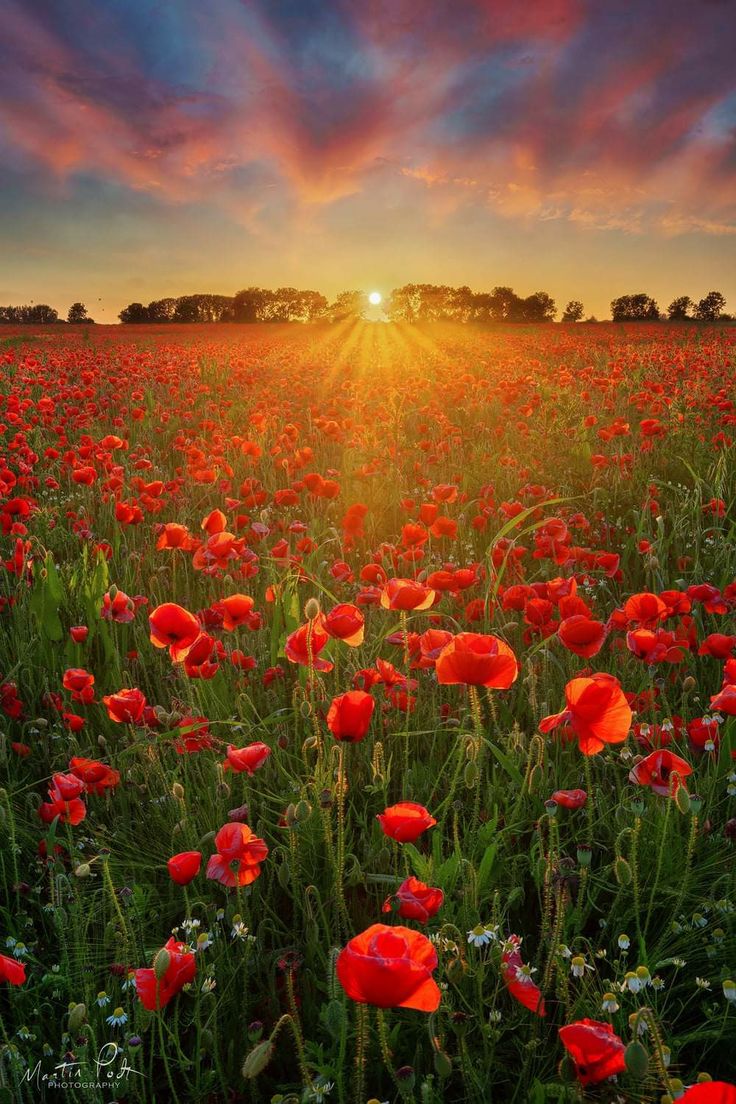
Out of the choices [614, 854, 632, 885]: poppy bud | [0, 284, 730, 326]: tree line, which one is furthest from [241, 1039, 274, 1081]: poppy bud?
[0, 284, 730, 326]: tree line

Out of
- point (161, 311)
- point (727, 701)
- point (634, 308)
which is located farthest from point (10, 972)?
point (161, 311)

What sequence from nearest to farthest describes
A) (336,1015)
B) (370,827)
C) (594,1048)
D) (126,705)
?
(594,1048)
(336,1015)
(126,705)
(370,827)

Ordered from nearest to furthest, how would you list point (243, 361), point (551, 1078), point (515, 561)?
1. point (551, 1078)
2. point (515, 561)
3. point (243, 361)

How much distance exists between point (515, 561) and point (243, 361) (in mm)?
11013

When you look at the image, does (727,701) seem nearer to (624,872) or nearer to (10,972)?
(624,872)

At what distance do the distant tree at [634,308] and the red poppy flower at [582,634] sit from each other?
41.6 meters

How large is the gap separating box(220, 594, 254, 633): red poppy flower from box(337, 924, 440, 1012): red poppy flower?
146cm

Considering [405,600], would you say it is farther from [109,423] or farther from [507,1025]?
[109,423]

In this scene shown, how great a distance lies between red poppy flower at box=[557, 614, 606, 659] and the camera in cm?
191

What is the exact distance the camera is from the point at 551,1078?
4.91 feet

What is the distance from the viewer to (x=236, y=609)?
2.40m

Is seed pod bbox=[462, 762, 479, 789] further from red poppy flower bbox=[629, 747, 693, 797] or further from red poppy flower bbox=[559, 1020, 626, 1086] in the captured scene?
red poppy flower bbox=[559, 1020, 626, 1086]

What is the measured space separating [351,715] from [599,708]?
558 mm

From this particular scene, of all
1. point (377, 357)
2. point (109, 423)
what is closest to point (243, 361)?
point (377, 357)
